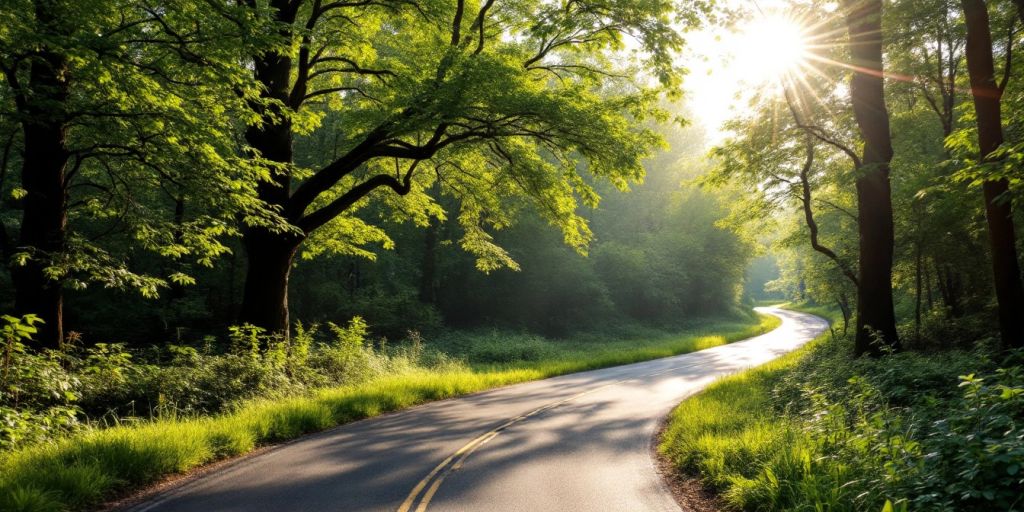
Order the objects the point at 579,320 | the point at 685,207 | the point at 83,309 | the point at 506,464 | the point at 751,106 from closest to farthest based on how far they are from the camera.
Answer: the point at 506,464 < the point at 751,106 < the point at 83,309 < the point at 579,320 < the point at 685,207

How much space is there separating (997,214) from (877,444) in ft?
23.3

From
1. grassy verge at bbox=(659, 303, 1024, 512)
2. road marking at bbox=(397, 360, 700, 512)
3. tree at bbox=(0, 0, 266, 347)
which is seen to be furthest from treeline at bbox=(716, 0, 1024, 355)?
tree at bbox=(0, 0, 266, 347)

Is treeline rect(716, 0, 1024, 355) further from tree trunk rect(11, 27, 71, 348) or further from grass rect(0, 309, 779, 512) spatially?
tree trunk rect(11, 27, 71, 348)

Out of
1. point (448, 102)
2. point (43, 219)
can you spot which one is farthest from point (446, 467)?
point (43, 219)

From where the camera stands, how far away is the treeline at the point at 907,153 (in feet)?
31.2

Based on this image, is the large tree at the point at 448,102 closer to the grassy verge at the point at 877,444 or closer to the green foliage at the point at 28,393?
the green foliage at the point at 28,393

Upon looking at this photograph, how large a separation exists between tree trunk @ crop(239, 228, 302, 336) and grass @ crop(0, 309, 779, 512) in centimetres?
261

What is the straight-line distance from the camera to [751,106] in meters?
15.6

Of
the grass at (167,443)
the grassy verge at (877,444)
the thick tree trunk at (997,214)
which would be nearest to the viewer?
the grassy verge at (877,444)

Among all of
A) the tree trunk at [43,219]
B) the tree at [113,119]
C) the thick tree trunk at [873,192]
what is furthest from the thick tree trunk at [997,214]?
the tree trunk at [43,219]

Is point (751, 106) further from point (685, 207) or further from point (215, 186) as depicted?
point (685, 207)

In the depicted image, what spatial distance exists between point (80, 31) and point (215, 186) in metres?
2.75

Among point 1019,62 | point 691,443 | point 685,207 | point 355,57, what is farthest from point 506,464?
point 685,207

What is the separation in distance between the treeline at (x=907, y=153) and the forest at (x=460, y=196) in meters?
0.09
